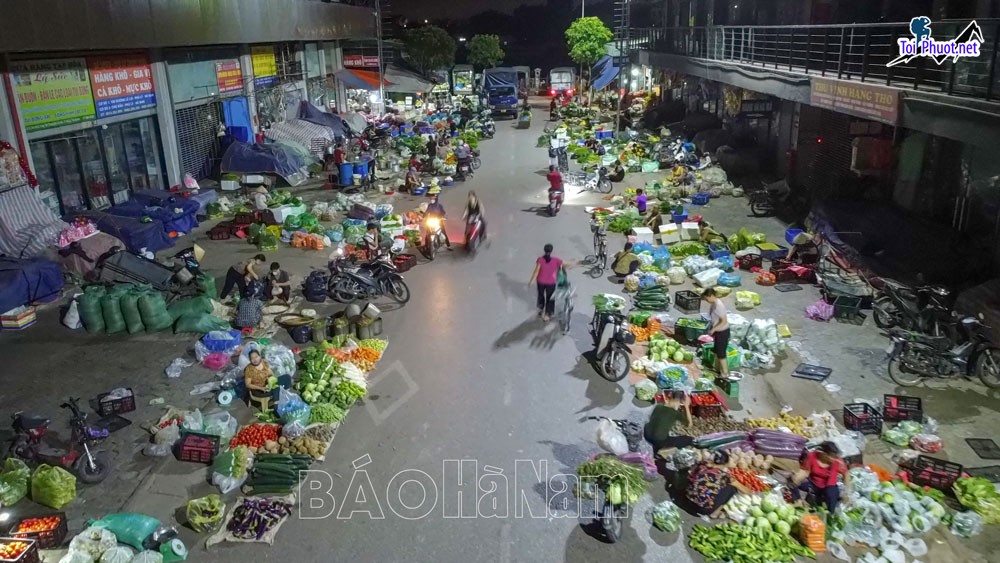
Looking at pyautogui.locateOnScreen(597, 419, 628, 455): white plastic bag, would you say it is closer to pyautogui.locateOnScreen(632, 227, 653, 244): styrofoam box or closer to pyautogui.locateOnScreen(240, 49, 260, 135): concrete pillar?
pyautogui.locateOnScreen(632, 227, 653, 244): styrofoam box

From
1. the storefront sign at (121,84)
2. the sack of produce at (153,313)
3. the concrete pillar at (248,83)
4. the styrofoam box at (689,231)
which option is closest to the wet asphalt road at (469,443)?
the styrofoam box at (689,231)

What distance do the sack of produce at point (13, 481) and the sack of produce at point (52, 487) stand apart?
0.57 ft

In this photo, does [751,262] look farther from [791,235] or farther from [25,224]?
[25,224]

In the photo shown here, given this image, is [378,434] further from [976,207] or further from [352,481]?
[976,207]

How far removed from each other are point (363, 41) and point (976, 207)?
153 ft

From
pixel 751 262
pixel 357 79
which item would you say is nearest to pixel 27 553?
pixel 751 262

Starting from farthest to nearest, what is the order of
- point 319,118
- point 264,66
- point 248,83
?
point 319,118 → point 264,66 → point 248,83

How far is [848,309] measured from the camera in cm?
1359

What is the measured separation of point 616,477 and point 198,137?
24594 mm

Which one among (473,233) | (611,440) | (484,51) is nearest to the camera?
(611,440)

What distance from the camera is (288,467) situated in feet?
29.6

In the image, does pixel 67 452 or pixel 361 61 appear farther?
pixel 361 61

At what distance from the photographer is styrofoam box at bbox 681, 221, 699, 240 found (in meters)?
18.2

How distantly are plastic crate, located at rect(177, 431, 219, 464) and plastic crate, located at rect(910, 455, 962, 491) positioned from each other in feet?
30.1
